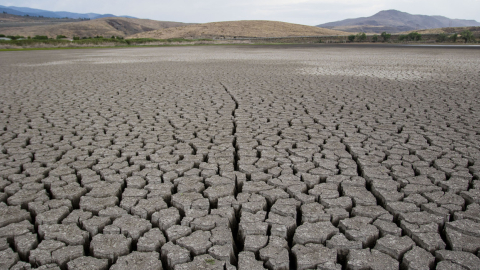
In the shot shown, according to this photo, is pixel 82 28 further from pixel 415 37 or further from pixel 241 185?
pixel 241 185

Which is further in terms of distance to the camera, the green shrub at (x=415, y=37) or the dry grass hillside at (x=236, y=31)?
the dry grass hillside at (x=236, y=31)

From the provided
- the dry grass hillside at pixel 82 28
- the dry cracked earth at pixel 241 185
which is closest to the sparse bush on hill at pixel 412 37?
the dry cracked earth at pixel 241 185

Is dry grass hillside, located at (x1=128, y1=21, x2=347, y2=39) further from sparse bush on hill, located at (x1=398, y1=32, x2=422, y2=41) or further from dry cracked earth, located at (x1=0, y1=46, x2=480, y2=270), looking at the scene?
dry cracked earth, located at (x1=0, y1=46, x2=480, y2=270)

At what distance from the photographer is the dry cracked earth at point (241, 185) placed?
2127 mm

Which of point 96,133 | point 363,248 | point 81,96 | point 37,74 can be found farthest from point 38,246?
point 37,74

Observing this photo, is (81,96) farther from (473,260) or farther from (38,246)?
(473,260)

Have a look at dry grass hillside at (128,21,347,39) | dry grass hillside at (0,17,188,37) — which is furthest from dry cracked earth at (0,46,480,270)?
dry grass hillside at (0,17,188,37)

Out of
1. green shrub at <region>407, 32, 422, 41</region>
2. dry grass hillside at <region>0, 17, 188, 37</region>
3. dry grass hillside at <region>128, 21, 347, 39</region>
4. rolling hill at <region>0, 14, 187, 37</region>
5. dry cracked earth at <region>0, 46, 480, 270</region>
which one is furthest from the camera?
rolling hill at <region>0, 14, 187, 37</region>

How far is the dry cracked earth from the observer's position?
2.13 m

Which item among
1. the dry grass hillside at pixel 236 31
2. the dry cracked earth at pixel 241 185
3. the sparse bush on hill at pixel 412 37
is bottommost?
the dry cracked earth at pixel 241 185

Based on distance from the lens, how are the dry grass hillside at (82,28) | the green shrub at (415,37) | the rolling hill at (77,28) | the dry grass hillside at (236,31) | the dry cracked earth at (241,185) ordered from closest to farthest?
the dry cracked earth at (241,185)
the green shrub at (415,37)
the dry grass hillside at (236,31)
the dry grass hillside at (82,28)
the rolling hill at (77,28)

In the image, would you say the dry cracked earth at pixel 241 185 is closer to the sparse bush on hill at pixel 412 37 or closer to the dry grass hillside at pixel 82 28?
the sparse bush on hill at pixel 412 37

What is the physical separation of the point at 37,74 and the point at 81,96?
16.6ft

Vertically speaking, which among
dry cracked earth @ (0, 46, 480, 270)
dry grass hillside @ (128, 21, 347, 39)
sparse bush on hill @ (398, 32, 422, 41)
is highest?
dry grass hillside @ (128, 21, 347, 39)
